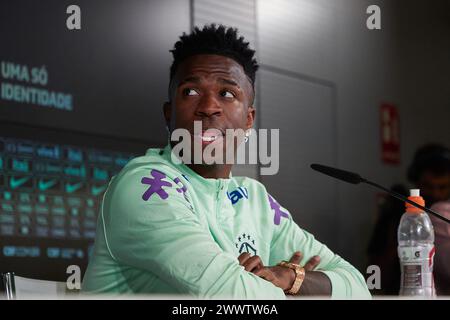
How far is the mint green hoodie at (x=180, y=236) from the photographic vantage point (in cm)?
120

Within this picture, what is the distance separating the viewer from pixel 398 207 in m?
3.17

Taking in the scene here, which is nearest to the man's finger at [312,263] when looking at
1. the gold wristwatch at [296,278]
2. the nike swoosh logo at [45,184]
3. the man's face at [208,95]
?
the gold wristwatch at [296,278]

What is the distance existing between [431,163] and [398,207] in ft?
0.77

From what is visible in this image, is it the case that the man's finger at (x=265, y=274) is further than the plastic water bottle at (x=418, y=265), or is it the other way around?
the plastic water bottle at (x=418, y=265)

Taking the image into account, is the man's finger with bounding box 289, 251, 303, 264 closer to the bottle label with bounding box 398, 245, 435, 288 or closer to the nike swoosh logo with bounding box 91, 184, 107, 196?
the bottle label with bounding box 398, 245, 435, 288

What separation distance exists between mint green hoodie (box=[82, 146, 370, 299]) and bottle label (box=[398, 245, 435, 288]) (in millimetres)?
112

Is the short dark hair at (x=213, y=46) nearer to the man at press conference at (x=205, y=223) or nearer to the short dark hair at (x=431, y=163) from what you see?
the man at press conference at (x=205, y=223)

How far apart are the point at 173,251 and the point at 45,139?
4.40ft

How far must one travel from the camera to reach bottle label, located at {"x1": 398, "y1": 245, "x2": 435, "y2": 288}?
1.57 metres

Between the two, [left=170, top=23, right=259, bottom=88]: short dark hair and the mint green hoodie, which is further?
[left=170, top=23, right=259, bottom=88]: short dark hair

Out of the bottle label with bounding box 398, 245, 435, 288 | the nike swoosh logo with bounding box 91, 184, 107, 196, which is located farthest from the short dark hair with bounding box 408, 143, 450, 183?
the bottle label with bounding box 398, 245, 435, 288

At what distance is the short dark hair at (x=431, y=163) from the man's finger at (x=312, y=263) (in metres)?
1.53
